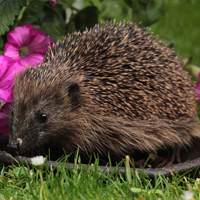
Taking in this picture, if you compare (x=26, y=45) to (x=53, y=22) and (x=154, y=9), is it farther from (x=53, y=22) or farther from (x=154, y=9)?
(x=154, y=9)

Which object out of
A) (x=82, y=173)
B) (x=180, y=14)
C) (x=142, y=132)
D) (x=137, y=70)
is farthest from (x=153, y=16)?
(x=180, y=14)

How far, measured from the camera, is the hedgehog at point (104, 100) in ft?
10.2

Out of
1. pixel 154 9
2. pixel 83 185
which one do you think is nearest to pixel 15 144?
pixel 83 185

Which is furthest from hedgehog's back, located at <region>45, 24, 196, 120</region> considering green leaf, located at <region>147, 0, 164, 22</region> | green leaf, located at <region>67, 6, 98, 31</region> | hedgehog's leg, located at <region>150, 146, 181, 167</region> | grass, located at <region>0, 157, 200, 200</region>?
green leaf, located at <region>147, 0, 164, 22</region>

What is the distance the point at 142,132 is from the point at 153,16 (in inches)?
81.5

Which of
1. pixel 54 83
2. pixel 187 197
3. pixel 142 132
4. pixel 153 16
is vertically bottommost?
pixel 187 197

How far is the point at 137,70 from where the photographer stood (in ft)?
11.1

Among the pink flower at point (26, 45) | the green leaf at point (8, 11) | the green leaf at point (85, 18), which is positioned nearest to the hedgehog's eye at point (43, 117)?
the pink flower at point (26, 45)

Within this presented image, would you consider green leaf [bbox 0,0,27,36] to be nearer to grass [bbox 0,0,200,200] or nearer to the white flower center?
the white flower center

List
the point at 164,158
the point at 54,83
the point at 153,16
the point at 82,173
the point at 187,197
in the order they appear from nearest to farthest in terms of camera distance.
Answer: the point at 187,197
the point at 82,173
the point at 54,83
the point at 164,158
the point at 153,16

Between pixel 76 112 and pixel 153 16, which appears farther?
pixel 153 16

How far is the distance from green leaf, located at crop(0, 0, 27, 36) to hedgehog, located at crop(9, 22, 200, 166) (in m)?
0.44

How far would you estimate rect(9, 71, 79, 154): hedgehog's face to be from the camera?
9.96ft

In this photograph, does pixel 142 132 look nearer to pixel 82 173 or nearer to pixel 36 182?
pixel 82 173
